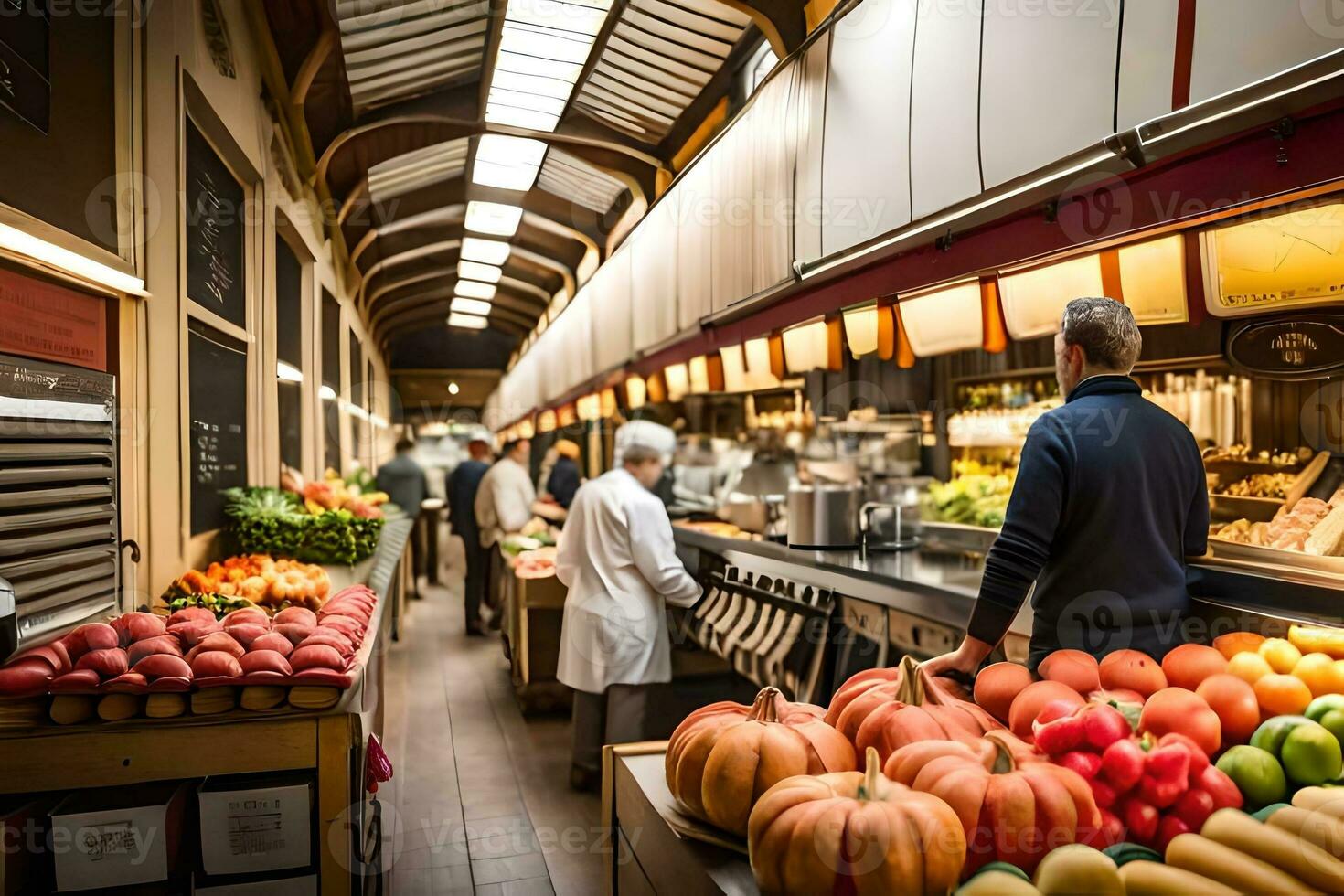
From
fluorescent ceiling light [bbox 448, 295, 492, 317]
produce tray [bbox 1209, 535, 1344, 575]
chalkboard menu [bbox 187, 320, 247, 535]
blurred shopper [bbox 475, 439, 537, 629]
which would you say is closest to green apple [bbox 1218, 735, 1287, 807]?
produce tray [bbox 1209, 535, 1344, 575]

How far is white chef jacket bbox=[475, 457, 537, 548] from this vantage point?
23.0 ft

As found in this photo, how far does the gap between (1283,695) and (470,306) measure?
1260 centimetres

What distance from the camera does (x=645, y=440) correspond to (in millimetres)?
3893

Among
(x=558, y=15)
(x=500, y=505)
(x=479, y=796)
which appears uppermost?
(x=558, y=15)

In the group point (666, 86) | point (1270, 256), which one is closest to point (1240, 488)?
point (1270, 256)

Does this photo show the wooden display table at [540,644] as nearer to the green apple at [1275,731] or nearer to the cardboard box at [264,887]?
the cardboard box at [264,887]

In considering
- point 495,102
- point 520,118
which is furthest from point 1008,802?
point 520,118

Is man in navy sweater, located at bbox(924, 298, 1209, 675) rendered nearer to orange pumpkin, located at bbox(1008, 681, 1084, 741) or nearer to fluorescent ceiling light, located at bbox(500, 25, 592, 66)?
orange pumpkin, located at bbox(1008, 681, 1084, 741)

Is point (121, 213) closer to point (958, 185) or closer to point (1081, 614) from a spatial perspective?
point (958, 185)

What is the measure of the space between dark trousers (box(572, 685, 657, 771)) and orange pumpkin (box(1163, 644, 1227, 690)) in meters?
2.51

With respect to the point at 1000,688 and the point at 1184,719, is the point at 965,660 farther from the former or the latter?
the point at 1184,719

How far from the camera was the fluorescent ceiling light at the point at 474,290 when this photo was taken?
11.1m

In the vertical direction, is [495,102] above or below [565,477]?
above

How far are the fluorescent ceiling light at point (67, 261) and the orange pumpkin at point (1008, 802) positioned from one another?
238cm
